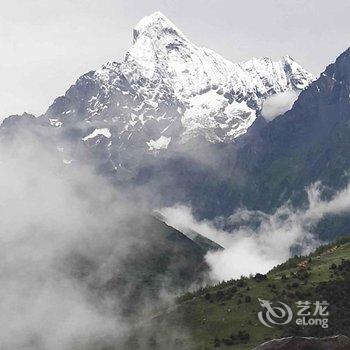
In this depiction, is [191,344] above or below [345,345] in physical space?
above

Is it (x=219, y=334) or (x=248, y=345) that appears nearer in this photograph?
(x=248, y=345)

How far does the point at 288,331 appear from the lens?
177m

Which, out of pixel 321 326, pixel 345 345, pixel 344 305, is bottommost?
pixel 345 345

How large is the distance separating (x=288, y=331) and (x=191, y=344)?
32.3 metres

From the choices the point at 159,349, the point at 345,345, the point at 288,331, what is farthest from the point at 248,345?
the point at 345,345

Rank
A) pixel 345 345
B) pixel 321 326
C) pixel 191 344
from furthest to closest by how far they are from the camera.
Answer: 1. pixel 191 344
2. pixel 321 326
3. pixel 345 345

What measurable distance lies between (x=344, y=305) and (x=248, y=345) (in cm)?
3647

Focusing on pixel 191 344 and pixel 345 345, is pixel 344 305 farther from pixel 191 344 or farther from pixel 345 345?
pixel 345 345

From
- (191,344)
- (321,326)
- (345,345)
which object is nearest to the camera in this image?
(345,345)

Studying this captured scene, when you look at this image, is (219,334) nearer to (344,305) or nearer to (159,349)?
(159,349)

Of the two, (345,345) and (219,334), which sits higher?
(219,334)

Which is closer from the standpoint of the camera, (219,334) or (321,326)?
(321,326)

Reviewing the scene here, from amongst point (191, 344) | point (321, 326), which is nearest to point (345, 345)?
point (321, 326)

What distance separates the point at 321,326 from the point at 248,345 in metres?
20.9
